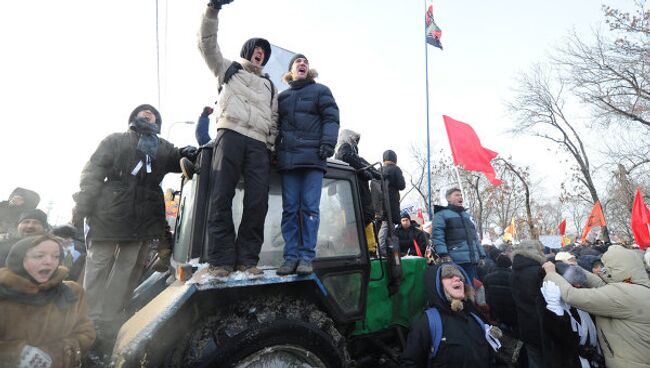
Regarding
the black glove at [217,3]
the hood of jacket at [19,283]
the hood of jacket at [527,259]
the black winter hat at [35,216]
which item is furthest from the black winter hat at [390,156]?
the black winter hat at [35,216]

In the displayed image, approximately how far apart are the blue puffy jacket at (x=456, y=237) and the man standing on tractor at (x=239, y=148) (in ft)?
9.72

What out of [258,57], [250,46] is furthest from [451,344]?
[250,46]

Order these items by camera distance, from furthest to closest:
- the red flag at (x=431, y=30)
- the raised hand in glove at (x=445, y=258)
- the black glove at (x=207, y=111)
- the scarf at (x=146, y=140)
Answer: the red flag at (x=431, y=30)
the raised hand in glove at (x=445, y=258)
the black glove at (x=207, y=111)
the scarf at (x=146, y=140)

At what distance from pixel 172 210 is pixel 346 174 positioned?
373cm

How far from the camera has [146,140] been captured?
360 cm

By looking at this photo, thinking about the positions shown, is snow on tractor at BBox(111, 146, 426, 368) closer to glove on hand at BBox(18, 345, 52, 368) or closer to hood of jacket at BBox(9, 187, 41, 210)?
glove on hand at BBox(18, 345, 52, 368)

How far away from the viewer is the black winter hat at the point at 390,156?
18.0ft

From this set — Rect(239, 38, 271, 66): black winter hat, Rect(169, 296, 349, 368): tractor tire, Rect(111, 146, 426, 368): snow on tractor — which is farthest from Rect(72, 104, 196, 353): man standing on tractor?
Rect(169, 296, 349, 368): tractor tire

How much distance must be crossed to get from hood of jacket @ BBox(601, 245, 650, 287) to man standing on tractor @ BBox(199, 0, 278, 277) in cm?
353

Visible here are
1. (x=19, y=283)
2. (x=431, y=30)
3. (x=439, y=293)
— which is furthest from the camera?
(x=431, y=30)

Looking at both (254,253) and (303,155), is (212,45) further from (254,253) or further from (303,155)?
(254,253)

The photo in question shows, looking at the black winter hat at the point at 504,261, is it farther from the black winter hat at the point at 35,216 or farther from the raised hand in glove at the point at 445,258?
the black winter hat at the point at 35,216

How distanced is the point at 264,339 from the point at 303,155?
1.48m

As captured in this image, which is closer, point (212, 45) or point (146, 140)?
point (212, 45)
